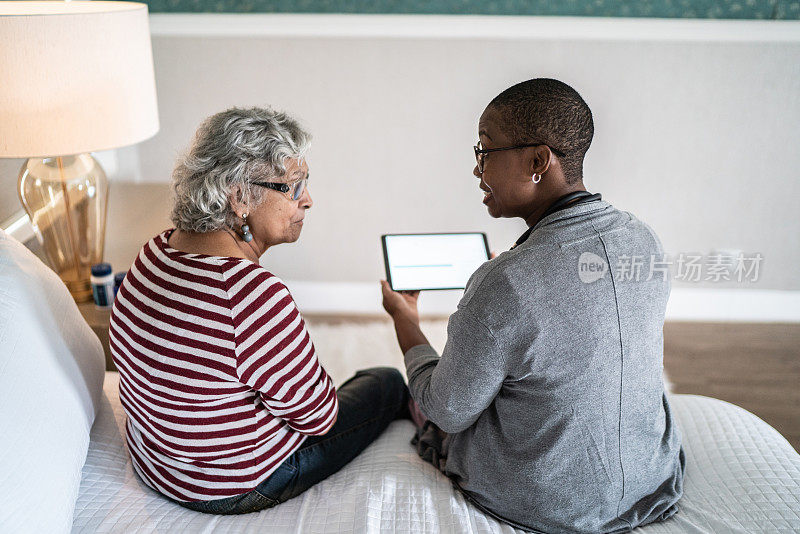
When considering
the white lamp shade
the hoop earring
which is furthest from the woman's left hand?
the white lamp shade

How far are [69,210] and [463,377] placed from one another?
4.62 feet

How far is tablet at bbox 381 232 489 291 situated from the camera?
5.40ft

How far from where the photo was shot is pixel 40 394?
3.71 ft

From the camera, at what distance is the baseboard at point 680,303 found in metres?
2.84

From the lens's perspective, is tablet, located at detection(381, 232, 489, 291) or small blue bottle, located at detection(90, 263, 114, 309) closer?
tablet, located at detection(381, 232, 489, 291)

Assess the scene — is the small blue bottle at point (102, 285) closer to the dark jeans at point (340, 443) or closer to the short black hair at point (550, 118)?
the dark jeans at point (340, 443)

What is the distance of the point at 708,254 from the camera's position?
2814 mm

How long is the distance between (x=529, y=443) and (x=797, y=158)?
2.16 m

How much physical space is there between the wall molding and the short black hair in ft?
4.75

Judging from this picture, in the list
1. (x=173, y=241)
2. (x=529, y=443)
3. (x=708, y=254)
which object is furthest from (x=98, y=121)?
(x=708, y=254)

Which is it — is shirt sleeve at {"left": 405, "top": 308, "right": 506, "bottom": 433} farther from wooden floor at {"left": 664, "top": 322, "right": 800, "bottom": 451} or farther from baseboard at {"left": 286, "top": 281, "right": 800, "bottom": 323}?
baseboard at {"left": 286, "top": 281, "right": 800, "bottom": 323}

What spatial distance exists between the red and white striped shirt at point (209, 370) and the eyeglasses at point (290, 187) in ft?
0.73

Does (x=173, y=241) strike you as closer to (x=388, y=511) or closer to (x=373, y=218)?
(x=388, y=511)

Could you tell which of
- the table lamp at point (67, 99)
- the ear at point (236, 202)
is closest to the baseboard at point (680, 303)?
the table lamp at point (67, 99)
